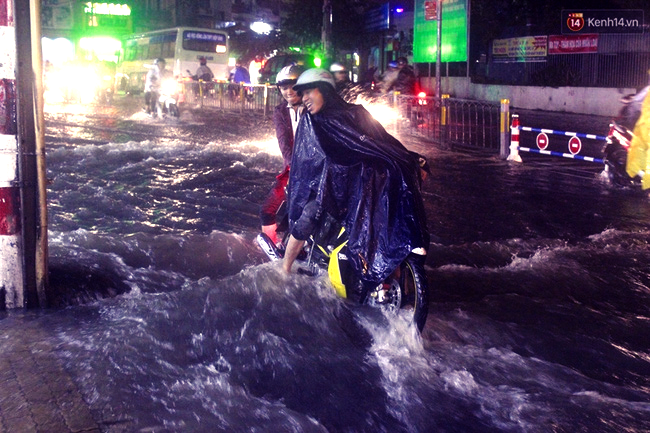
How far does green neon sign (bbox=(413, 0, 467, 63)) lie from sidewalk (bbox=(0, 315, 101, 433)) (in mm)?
23235

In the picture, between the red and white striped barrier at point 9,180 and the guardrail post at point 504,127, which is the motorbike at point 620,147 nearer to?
the guardrail post at point 504,127

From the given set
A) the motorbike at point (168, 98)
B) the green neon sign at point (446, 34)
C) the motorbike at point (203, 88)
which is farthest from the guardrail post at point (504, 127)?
the motorbike at point (203, 88)

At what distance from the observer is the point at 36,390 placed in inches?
159

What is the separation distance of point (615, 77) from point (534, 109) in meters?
3.40

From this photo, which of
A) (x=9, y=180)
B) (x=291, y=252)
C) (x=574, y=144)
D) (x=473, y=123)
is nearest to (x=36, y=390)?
(x=9, y=180)

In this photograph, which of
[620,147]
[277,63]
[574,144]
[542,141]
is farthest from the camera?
[277,63]

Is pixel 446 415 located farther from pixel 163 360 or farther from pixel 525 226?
pixel 525 226

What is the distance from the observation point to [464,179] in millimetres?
12352

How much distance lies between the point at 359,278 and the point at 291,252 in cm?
85

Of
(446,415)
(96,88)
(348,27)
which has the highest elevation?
(348,27)

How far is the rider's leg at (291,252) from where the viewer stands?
5688 millimetres

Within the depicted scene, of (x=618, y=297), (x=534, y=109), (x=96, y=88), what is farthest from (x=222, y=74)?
(x=618, y=297)

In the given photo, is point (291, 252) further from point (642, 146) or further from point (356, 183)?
point (642, 146)

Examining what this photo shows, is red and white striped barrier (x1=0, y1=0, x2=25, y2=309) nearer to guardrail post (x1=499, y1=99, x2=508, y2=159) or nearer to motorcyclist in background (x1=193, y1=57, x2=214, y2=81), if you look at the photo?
guardrail post (x1=499, y1=99, x2=508, y2=159)
